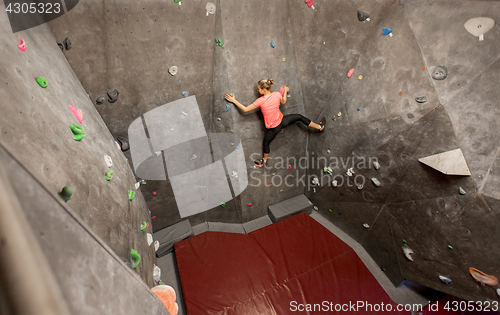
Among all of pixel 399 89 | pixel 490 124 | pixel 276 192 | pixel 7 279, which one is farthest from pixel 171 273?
pixel 490 124

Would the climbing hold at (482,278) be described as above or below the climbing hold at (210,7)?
below

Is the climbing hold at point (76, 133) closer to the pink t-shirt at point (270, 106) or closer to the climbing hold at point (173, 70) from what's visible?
Answer: the climbing hold at point (173, 70)

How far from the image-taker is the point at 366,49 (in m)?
2.69

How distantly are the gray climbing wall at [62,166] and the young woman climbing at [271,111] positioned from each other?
1.70 metres

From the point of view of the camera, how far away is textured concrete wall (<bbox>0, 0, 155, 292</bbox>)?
1100 mm

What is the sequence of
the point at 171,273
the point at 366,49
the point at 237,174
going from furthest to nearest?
the point at 237,174
the point at 171,273
the point at 366,49

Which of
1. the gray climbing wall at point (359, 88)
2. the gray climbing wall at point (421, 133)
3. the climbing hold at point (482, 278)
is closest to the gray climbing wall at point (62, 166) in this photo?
the gray climbing wall at point (359, 88)

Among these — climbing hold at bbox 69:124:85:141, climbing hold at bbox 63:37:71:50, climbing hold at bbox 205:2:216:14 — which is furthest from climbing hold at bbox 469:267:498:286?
climbing hold at bbox 63:37:71:50

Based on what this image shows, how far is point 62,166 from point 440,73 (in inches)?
124

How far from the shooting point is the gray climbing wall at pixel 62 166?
604mm

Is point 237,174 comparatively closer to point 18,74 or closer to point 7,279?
point 18,74

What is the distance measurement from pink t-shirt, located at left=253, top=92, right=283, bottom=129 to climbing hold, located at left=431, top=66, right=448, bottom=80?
162 centimetres

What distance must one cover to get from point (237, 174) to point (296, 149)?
111 cm

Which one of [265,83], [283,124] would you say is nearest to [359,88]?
[283,124]
